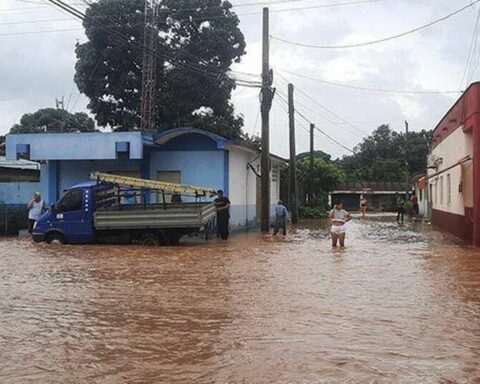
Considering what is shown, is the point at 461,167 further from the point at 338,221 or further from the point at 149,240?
the point at 149,240

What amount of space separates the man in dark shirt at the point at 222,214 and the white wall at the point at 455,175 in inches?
319

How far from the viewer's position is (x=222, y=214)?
881 inches

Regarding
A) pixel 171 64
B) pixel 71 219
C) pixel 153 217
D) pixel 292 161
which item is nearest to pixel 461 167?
pixel 153 217

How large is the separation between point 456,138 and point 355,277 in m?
12.6

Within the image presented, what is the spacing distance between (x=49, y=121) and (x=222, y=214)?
1594 inches

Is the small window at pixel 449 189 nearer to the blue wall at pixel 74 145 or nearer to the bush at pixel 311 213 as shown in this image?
the blue wall at pixel 74 145

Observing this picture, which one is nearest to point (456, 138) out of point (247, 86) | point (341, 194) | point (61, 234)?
point (247, 86)

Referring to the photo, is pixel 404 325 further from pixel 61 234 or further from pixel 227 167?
pixel 227 167

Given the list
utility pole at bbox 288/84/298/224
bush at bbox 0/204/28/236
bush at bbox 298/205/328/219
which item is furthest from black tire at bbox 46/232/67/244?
bush at bbox 298/205/328/219

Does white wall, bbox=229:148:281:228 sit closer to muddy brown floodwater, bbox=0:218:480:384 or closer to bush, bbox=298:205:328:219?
muddy brown floodwater, bbox=0:218:480:384

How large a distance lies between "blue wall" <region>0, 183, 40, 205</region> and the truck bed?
8912 millimetres

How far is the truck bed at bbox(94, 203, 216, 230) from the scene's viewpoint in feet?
62.3

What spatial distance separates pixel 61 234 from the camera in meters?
20.0

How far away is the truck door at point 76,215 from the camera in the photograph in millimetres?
19625
